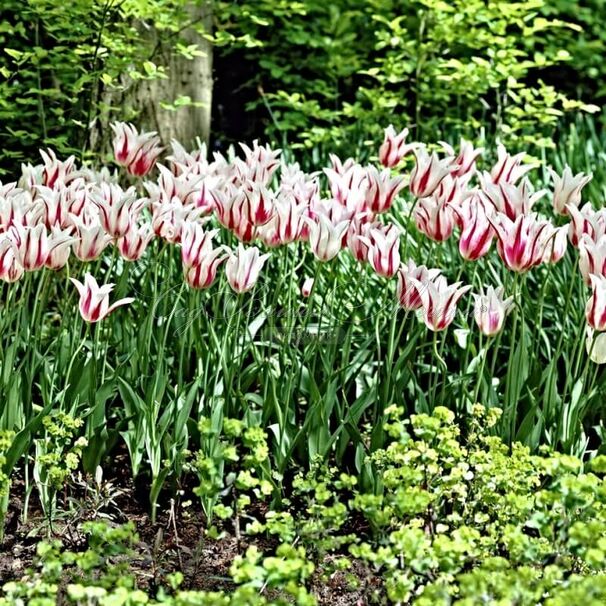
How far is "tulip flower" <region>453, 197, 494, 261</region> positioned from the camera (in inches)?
115

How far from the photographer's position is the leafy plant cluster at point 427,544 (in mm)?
1997

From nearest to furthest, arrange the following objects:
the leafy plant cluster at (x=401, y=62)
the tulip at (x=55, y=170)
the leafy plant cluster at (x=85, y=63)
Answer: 1. the tulip at (x=55, y=170)
2. the leafy plant cluster at (x=85, y=63)
3. the leafy plant cluster at (x=401, y=62)

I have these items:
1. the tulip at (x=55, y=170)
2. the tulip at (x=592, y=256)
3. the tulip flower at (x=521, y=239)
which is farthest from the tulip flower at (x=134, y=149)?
the tulip at (x=592, y=256)

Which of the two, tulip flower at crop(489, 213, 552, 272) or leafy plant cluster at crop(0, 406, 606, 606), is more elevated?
tulip flower at crop(489, 213, 552, 272)

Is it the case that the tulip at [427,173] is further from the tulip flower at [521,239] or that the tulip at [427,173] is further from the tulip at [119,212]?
the tulip at [119,212]

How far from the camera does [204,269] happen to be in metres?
2.88

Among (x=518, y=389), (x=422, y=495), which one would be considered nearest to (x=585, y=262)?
(x=518, y=389)

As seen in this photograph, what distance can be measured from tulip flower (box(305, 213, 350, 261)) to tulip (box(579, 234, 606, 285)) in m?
0.66

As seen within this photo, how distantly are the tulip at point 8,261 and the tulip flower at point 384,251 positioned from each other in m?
0.97

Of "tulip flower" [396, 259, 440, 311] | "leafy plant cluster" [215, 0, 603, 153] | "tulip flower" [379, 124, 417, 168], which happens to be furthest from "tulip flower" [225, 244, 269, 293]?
"leafy plant cluster" [215, 0, 603, 153]

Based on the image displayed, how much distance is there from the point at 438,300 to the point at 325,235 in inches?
15.0

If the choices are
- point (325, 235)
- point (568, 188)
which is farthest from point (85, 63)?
point (568, 188)

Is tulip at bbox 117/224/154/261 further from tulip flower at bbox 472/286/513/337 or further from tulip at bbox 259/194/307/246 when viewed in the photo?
tulip flower at bbox 472/286/513/337

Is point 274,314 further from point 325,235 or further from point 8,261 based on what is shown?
point 8,261
